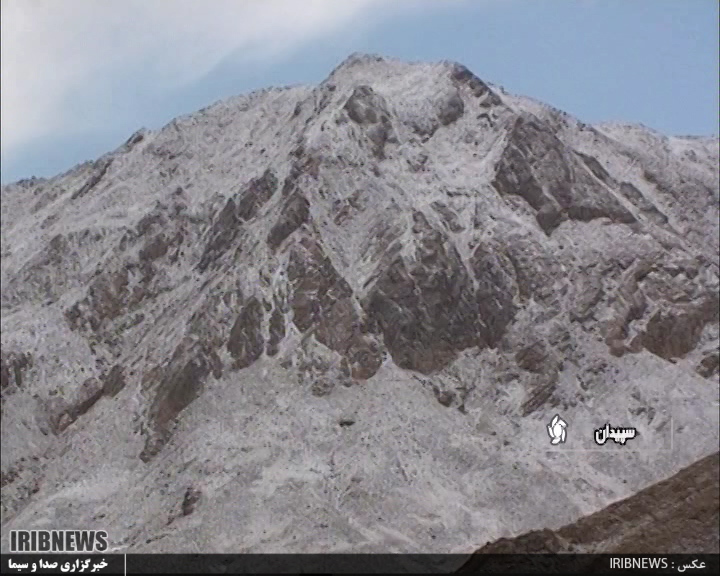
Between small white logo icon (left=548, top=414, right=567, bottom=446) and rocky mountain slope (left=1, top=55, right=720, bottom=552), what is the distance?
2.15 ft

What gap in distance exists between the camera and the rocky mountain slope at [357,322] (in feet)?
297

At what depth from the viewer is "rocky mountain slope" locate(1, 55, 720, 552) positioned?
297 feet

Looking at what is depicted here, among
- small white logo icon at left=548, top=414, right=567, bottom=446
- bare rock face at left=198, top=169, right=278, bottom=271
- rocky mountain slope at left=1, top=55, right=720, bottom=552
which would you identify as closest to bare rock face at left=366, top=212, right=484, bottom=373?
rocky mountain slope at left=1, top=55, right=720, bottom=552

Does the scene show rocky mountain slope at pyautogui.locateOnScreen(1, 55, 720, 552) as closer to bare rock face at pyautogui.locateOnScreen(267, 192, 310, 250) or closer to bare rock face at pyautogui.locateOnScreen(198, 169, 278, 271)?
bare rock face at pyautogui.locateOnScreen(267, 192, 310, 250)

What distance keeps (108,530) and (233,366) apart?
14.8 meters

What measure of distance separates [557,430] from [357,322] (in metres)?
13.0

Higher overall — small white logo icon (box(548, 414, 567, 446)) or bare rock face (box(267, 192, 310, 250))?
bare rock face (box(267, 192, 310, 250))

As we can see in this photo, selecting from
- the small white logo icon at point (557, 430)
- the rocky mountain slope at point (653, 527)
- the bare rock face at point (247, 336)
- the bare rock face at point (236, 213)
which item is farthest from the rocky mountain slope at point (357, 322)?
the rocky mountain slope at point (653, 527)

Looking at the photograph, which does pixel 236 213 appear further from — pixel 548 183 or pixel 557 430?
pixel 557 430

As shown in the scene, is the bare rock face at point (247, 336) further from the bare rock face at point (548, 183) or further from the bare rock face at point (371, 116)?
the bare rock face at point (548, 183)

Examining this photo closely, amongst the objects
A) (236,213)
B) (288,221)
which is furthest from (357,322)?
(236,213)

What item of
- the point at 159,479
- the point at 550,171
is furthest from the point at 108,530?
the point at 550,171

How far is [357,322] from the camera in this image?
100 metres

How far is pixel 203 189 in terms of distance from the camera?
11394cm
